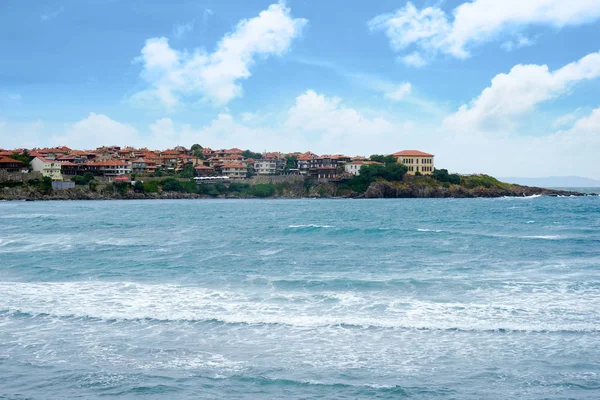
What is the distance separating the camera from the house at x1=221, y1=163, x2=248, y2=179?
143 metres

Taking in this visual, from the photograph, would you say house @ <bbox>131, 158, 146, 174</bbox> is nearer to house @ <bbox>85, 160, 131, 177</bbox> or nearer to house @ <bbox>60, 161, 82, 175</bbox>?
house @ <bbox>85, 160, 131, 177</bbox>

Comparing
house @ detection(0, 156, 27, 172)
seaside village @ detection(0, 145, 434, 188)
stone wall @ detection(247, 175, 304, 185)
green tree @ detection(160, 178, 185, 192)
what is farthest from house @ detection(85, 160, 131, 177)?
stone wall @ detection(247, 175, 304, 185)

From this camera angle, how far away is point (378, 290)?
1869cm

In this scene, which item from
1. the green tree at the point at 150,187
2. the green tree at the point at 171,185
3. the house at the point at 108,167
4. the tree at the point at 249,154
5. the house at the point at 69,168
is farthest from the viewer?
the tree at the point at 249,154

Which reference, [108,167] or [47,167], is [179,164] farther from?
[47,167]

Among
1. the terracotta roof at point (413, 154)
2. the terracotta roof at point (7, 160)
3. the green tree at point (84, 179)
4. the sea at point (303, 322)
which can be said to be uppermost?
the terracotta roof at point (413, 154)

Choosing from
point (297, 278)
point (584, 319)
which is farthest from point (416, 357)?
point (297, 278)

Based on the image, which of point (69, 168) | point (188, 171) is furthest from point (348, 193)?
point (69, 168)

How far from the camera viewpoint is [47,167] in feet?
401

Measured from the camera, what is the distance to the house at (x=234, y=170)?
143 meters

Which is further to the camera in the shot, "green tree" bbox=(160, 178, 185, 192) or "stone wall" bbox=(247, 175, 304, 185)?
"stone wall" bbox=(247, 175, 304, 185)

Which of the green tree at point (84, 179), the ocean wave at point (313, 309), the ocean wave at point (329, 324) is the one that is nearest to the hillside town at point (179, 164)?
the green tree at point (84, 179)

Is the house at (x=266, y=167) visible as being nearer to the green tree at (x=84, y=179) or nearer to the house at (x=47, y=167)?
the green tree at (x=84, y=179)

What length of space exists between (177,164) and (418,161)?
67.2 meters
